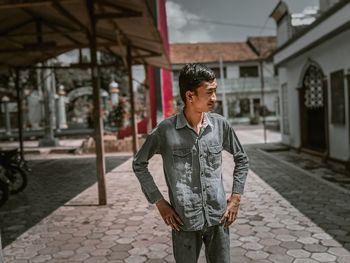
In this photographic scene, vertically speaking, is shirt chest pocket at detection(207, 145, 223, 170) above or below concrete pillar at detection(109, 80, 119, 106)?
below

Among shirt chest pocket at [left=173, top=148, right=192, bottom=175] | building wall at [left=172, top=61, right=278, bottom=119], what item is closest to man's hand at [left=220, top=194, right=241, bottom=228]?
shirt chest pocket at [left=173, top=148, right=192, bottom=175]

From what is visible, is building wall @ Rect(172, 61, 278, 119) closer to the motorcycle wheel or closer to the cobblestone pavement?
the motorcycle wheel

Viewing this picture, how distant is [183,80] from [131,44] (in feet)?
31.4

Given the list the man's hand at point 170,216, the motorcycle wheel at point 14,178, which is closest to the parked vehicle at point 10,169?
the motorcycle wheel at point 14,178

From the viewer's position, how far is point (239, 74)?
43.0 m

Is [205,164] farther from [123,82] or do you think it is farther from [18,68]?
[123,82]

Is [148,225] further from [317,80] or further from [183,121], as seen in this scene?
[317,80]

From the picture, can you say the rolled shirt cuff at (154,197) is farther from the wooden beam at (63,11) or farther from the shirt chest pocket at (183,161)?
the wooden beam at (63,11)

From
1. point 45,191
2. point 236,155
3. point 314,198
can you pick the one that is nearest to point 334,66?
point 314,198

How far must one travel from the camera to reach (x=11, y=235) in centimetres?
568

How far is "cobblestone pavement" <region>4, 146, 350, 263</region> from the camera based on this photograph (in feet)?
14.9

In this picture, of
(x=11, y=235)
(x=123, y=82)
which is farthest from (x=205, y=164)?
(x=123, y=82)

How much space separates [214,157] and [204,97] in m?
0.39

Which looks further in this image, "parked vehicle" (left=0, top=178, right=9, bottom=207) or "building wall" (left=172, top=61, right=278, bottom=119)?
"building wall" (left=172, top=61, right=278, bottom=119)
